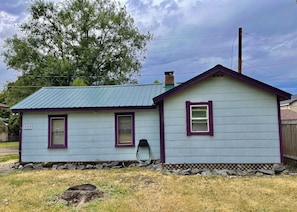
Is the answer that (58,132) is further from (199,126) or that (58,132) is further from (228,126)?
(228,126)

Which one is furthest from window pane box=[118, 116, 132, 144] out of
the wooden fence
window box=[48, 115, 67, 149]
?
the wooden fence

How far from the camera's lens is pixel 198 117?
9.04 m

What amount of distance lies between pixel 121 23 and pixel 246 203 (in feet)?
80.5

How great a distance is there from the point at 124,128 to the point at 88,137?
Answer: 4.97 ft

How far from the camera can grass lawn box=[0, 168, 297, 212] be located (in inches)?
206

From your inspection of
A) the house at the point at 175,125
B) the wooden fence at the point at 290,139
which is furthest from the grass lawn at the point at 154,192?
the wooden fence at the point at 290,139

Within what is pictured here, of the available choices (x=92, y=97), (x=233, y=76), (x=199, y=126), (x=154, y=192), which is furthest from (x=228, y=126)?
(x=92, y=97)

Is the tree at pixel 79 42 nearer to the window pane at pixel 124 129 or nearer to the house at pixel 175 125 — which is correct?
the house at pixel 175 125

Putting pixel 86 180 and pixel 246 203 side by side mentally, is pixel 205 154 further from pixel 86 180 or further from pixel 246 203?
pixel 86 180

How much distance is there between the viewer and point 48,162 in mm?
10469

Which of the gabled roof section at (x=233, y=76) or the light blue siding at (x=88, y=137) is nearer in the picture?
the gabled roof section at (x=233, y=76)

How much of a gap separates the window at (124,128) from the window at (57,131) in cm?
218

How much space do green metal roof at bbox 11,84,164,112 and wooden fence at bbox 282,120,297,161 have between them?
5301 millimetres

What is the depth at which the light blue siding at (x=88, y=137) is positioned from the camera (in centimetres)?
1030
